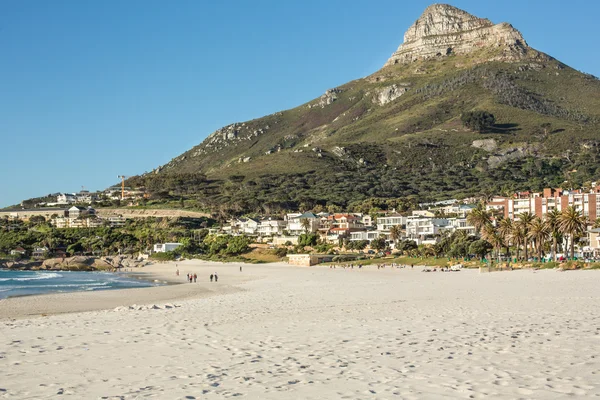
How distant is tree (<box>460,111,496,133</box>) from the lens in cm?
17050

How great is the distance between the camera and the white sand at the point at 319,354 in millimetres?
8844

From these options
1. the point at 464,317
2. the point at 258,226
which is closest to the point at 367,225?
the point at 258,226

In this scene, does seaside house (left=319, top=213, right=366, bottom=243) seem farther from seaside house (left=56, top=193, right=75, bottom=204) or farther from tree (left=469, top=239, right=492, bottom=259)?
seaside house (left=56, top=193, right=75, bottom=204)

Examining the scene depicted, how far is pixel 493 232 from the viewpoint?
58.6 meters

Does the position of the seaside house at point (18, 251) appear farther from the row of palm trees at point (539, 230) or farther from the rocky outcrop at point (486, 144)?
the rocky outcrop at point (486, 144)

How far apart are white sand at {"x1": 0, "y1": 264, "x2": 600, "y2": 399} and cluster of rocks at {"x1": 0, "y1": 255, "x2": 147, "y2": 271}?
221 ft

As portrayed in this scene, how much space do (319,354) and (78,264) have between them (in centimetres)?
8023

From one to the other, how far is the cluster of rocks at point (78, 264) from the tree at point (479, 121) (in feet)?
365

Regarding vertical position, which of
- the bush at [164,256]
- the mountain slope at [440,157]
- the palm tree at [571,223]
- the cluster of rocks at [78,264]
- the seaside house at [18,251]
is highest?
the mountain slope at [440,157]

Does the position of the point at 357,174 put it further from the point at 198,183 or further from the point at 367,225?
the point at 367,225

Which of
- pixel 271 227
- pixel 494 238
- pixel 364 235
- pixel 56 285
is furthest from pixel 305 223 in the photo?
pixel 56 285

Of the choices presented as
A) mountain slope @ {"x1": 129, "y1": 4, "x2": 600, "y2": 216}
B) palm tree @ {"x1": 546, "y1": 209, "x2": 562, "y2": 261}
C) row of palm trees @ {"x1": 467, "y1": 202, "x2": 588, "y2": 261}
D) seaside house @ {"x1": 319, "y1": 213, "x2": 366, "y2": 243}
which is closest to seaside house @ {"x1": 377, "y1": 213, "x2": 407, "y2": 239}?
seaside house @ {"x1": 319, "y1": 213, "x2": 366, "y2": 243}

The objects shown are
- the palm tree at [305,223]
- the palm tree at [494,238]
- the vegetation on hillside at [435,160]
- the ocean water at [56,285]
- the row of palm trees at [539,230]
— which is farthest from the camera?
the vegetation on hillside at [435,160]

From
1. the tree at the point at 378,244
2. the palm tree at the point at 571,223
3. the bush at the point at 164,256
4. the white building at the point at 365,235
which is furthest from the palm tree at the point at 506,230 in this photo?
the bush at the point at 164,256
